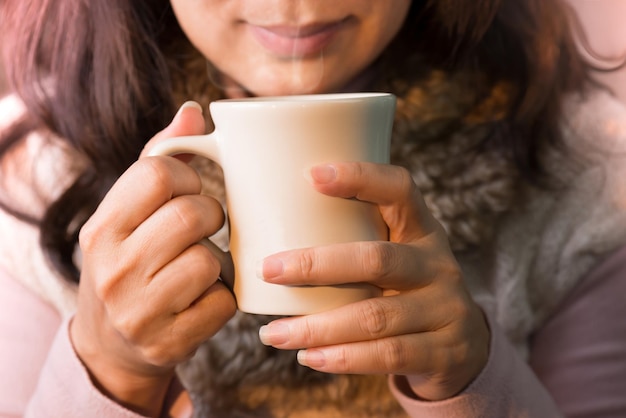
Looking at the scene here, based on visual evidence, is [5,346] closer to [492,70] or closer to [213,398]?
[213,398]

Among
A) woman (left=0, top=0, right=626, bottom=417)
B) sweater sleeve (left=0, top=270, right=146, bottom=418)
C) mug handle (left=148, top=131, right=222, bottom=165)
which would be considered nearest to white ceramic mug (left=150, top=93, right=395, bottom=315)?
mug handle (left=148, top=131, right=222, bottom=165)

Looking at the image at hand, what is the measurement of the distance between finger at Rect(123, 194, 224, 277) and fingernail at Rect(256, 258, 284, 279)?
50 mm

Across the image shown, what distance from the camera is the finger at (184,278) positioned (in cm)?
46

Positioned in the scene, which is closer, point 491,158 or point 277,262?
point 277,262

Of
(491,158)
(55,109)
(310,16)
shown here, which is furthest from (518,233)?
(55,109)

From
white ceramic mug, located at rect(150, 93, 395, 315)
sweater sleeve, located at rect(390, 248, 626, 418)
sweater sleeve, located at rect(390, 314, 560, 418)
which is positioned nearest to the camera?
white ceramic mug, located at rect(150, 93, 395, 315)

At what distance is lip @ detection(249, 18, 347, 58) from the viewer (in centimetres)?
62

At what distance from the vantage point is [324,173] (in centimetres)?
43

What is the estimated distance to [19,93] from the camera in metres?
0.66

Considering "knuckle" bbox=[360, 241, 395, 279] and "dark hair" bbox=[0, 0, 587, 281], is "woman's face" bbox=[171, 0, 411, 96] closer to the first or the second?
"dark hair" bbox=[0, 0, 587, 281]

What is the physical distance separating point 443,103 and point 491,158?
0.07m

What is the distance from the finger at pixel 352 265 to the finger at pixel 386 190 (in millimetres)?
16

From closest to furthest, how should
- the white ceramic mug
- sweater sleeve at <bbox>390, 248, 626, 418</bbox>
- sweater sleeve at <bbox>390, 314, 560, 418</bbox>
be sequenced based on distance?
1. the white ceramic mug
2. sweater sleeve at <bbox>390, 314, 560, 418</bbox>
3. sweater sleeve at <bbox>390, 248, 626, 418</bbox>

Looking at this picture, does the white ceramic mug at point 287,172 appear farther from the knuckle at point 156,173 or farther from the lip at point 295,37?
the lip at point 295,37
